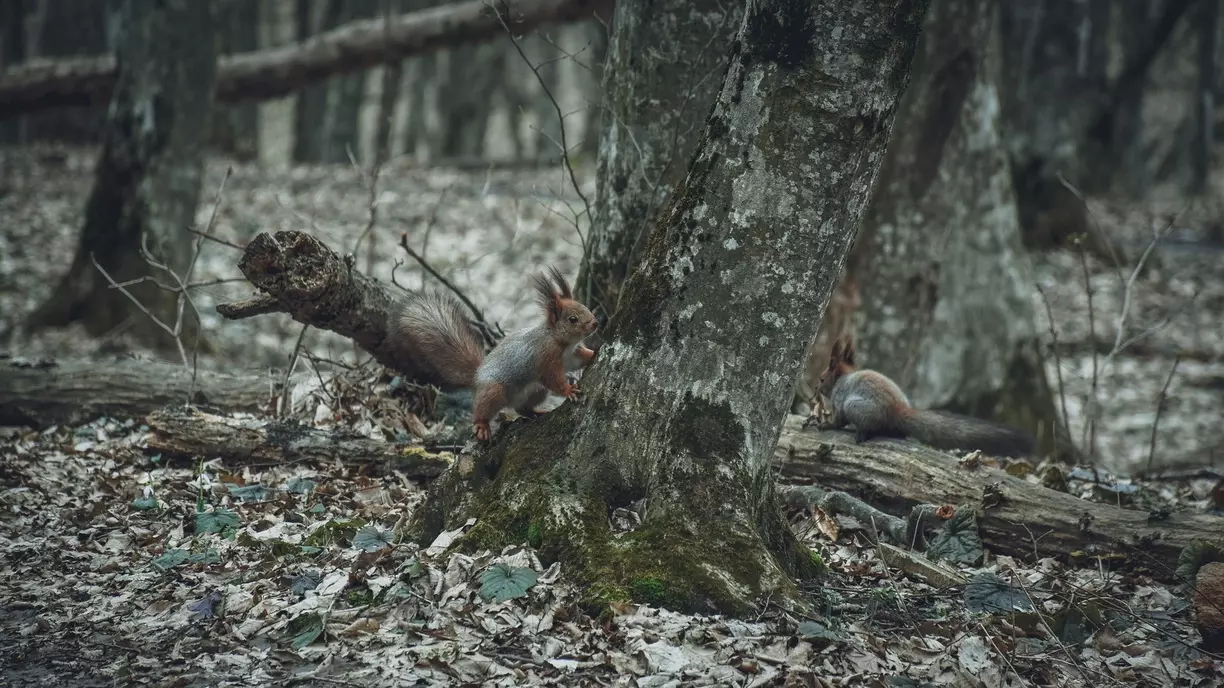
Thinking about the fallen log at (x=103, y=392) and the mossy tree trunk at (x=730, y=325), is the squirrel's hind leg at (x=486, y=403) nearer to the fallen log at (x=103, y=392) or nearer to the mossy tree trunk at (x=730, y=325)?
the mossy tree trunk at (x=730, y=325)

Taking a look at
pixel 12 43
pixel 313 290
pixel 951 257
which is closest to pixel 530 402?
pixel 313 290

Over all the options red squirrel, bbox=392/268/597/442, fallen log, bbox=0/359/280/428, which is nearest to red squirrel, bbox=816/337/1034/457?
red squirrel, bbox=392/268/597/442

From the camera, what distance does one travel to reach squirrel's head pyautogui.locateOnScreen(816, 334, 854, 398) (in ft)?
24.6

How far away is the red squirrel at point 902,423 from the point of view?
674 centimetres

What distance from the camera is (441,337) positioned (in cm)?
643

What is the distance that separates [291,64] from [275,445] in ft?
31.6

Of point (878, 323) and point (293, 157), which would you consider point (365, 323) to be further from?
point (293, 157)

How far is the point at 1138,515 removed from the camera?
5.73m

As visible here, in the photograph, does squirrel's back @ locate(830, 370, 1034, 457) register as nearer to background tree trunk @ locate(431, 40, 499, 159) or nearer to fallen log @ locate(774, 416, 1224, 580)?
fallen log @ locate(774, 416, 1224, 580)

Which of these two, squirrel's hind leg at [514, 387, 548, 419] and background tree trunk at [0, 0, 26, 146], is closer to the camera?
squirrel's hind leg at [514, 387, 548, 419]

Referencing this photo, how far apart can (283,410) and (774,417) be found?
13.5 ft

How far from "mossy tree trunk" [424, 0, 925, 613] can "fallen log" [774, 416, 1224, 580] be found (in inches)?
62.8

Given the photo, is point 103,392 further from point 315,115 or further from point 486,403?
point 315,115

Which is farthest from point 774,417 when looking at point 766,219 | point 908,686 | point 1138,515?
point 1138,515
